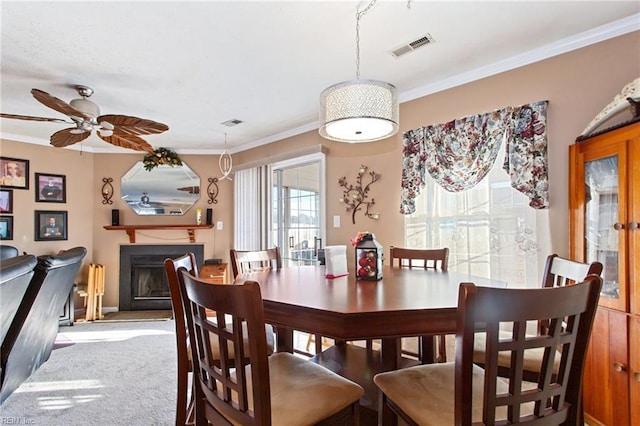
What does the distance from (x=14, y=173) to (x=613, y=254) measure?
5.85m

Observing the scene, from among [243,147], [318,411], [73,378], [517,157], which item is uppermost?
[243,147]

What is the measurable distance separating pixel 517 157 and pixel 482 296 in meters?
1.82

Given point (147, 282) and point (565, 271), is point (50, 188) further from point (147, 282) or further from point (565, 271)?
point (565, 271)

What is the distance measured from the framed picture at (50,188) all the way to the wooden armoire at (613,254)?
556 centimetres

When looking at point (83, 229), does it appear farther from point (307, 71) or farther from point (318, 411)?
point (318, 411)

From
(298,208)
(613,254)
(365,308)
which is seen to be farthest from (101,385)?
(613,254)

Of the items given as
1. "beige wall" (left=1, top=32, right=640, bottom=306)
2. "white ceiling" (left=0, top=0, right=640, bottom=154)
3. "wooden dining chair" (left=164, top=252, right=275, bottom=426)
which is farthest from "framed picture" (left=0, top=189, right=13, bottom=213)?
"wooden dining chair" (left=164, top=252, right=275, bottom=426)

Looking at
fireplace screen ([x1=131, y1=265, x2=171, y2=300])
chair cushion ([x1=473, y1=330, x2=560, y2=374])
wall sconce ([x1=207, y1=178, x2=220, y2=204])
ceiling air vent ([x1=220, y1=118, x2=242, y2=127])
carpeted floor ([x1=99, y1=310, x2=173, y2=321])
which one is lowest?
carpeted floor ([x1=99, y1=310, x2=173, y2=321])

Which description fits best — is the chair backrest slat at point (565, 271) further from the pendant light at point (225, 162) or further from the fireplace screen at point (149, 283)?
the fireplace screen at point (149, 283)

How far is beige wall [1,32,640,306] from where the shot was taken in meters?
2.07

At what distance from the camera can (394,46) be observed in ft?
7.11

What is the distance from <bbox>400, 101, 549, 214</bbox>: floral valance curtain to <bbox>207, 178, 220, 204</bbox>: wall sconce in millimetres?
3055

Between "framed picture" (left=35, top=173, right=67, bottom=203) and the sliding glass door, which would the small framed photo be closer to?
"framed picture" (left=35, top=173, right=67, bottom=203)

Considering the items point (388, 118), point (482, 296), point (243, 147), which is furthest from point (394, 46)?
point (243, 147)
